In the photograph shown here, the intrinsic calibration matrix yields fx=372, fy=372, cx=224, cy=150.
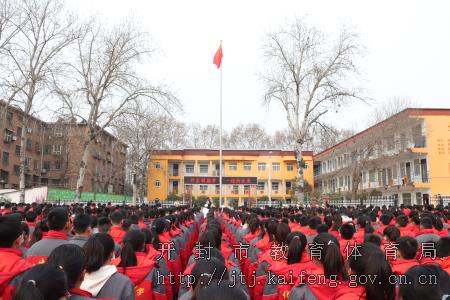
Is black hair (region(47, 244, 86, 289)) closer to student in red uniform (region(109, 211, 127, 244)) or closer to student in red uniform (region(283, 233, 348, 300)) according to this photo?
student in red uniform (region(283, 233, 348, 300))

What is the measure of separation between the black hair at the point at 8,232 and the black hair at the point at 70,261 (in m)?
0.93

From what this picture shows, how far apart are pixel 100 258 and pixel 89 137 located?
18296 millimetres

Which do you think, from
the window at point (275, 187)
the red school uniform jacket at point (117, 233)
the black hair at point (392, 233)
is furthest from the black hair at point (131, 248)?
the window at point (275, 187)

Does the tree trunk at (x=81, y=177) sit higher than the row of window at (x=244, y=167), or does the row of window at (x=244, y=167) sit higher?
the row of window at (x=244, y=167)

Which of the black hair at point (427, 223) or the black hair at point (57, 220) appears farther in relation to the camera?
the black hair at point (427, 223)

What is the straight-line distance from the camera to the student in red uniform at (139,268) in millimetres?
3389

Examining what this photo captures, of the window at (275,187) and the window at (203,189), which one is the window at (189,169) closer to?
the window at (203,189)

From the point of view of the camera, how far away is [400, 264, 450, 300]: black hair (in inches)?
80.3

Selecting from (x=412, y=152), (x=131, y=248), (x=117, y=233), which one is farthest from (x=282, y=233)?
(x=412, y=152)

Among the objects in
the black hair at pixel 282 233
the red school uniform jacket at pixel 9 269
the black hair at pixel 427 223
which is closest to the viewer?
the red school uniform jacket at pixel 9 269

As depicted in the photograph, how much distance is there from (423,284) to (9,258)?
9.22 feet

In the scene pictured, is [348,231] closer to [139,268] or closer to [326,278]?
[326,278]

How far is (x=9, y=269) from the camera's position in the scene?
106 inches

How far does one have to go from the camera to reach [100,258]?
277 centimetres
